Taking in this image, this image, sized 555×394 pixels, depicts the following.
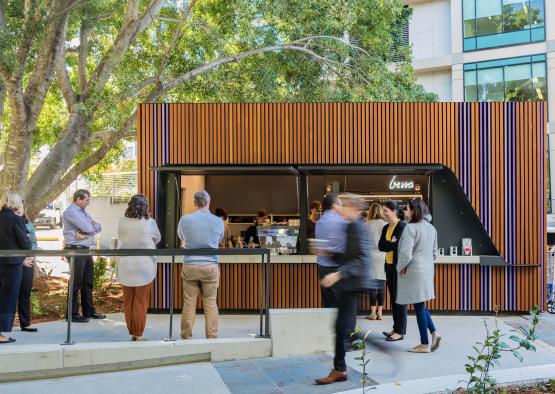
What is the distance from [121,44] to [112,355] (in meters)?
7.93

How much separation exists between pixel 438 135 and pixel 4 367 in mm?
6647

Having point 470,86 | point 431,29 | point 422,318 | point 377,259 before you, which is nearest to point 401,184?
point 377,259

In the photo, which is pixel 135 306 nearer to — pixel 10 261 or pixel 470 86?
pixel 10 261

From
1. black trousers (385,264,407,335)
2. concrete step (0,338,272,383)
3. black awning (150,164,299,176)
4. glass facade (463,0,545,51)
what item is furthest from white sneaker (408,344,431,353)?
glass facade (463,0,545,51)

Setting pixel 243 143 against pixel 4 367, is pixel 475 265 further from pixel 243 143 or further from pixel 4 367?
pixel 4 367

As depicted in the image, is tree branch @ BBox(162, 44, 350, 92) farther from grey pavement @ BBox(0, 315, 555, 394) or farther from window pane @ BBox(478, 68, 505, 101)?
window pane @ BBox(478, 68, 505, 101)

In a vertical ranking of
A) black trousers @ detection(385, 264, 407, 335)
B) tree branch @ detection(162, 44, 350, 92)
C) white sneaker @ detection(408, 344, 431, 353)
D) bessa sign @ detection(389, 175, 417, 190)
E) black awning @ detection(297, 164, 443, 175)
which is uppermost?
tree branch @ detection(162, 44, 350, 92)

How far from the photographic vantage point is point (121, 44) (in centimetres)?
1199

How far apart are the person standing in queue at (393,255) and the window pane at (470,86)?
65.4 ft

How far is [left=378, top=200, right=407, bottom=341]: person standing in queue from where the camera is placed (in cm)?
676

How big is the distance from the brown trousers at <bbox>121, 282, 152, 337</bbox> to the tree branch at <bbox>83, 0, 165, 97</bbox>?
6.47m

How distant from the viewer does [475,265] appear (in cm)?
877

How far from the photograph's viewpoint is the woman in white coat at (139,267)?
6.13 metres

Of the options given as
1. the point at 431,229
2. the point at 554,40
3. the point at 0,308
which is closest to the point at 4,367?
the point at 0,308
